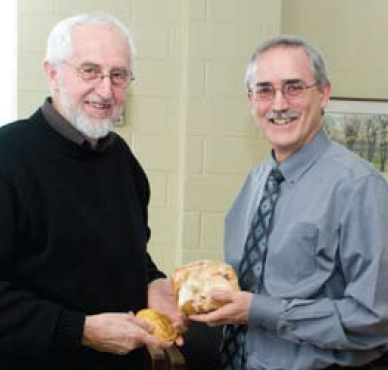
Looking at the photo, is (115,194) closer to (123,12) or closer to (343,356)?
(343,356)

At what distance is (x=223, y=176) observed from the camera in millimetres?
2531

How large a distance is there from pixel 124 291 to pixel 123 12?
4.91 feet

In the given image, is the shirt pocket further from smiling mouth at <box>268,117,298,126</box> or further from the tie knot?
smiling mouth at <box>268,117,298,126</box>

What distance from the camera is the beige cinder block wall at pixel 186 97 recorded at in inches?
97.2

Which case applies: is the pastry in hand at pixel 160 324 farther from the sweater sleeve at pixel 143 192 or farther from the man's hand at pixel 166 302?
the sweater sleeve at pixel 143 192

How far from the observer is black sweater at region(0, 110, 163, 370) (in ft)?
4.28

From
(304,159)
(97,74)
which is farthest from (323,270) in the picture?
(97,74)

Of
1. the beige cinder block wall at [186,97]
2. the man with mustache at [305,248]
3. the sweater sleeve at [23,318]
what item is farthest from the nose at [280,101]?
the beige cinder block wall at [186,97]

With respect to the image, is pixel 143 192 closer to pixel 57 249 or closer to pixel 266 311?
pixel 57 249

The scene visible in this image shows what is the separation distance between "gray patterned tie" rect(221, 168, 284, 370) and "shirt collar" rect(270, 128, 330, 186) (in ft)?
0.11

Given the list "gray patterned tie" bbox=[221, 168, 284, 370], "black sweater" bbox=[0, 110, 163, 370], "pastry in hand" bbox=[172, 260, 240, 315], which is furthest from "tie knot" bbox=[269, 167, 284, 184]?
"black sweater" bbox=[0, 110, 163, 370]

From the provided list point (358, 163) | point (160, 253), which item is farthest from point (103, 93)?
point (160, 253)

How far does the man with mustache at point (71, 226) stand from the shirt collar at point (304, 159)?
481 millimetres

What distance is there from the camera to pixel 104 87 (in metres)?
1.44
